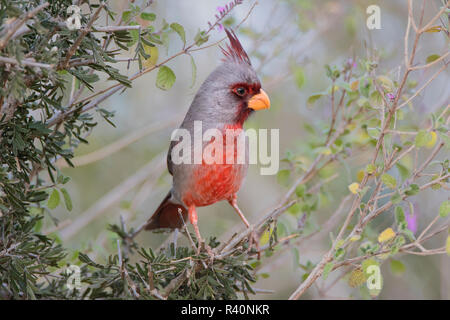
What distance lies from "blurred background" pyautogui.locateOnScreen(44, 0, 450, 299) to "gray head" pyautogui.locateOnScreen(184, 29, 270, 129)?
46 centimetres

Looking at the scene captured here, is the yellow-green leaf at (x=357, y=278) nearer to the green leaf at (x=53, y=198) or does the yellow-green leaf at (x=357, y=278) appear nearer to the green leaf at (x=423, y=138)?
the green leaf at (x=423, y=138)

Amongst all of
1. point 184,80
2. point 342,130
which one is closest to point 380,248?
point 342,130

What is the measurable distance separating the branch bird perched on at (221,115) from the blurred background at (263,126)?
46 cm

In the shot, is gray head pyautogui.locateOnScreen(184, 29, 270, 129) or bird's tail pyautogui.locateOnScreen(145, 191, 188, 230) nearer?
gray head pyautogui.locateOnScreen(184, 29, 270, 129)

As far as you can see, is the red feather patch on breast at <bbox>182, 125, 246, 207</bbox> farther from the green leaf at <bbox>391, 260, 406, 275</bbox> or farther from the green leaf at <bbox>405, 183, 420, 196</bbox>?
the green leaf at <bbox>405, 183, 420, 196</bbox>

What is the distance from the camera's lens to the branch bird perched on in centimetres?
297

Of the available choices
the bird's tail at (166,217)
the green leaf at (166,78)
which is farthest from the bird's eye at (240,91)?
the green leaf at (166,78)

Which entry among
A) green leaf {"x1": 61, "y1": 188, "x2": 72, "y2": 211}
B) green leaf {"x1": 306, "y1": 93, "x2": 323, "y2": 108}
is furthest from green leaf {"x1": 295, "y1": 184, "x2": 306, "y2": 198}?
green leaf {"x1": 61, "y1": 188, "x2": 72, "y2": 211}

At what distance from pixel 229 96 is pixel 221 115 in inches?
4.5

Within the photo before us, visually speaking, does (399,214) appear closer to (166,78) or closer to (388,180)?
(388,180)

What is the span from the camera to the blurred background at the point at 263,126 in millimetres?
3830

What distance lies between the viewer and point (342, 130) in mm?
3197
